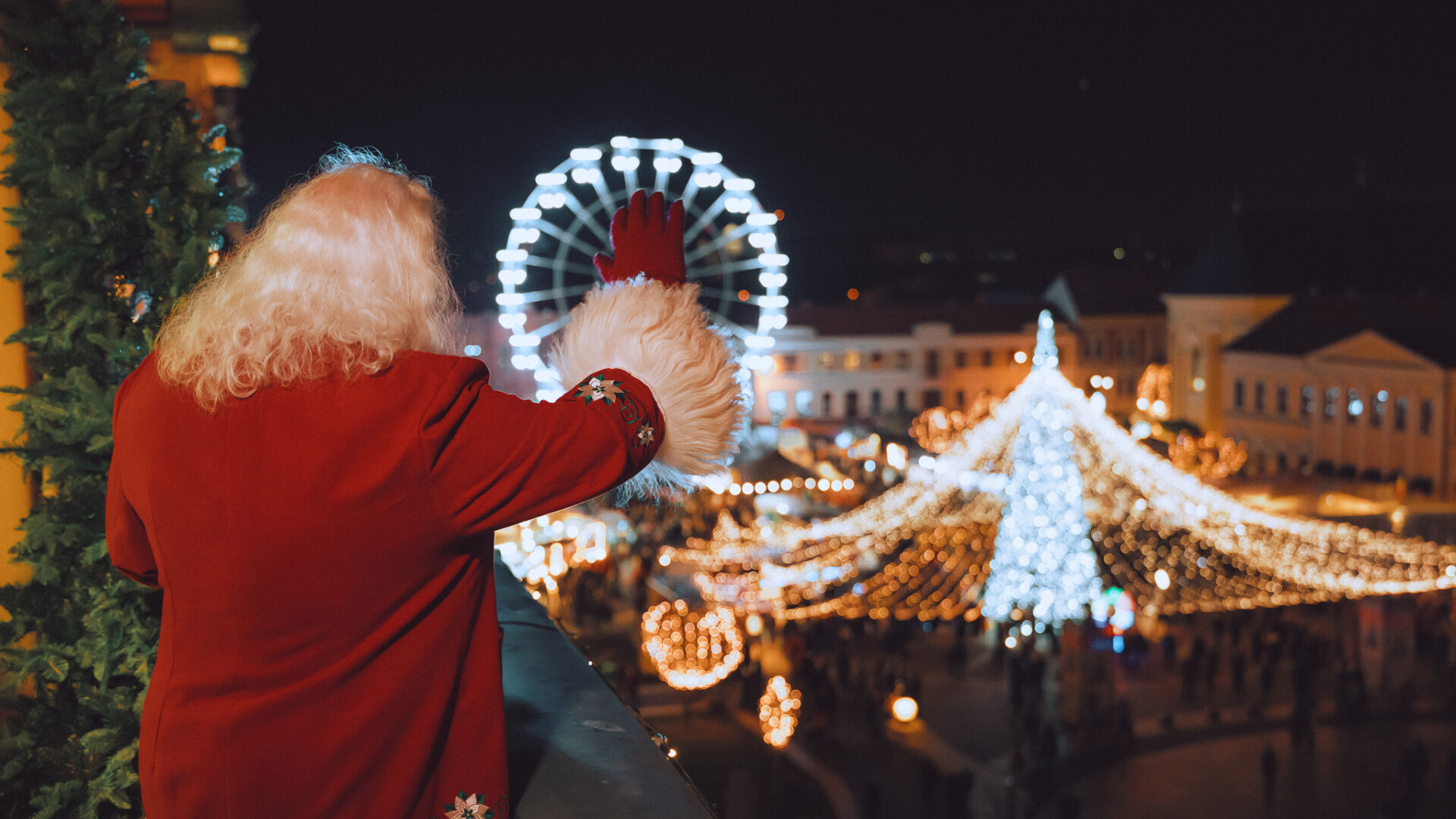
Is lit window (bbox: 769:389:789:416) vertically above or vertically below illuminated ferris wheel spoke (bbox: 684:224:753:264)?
below

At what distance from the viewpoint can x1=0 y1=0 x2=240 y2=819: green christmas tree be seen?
2.73 meters

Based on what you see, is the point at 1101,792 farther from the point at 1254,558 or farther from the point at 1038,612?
the point at 1254,558

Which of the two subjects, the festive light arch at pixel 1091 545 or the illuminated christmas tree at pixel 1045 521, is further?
the festive light arch at pixel 1091 545

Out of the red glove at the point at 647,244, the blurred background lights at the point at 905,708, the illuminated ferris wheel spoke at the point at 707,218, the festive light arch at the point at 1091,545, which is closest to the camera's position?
the red glove at the point at 647,244

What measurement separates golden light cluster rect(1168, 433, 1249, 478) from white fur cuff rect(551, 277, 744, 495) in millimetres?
35403

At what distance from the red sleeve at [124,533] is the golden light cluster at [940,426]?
37.9m

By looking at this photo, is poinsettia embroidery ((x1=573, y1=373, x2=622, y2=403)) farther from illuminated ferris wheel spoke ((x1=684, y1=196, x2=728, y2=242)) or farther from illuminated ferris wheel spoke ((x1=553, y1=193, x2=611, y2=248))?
illuminated ferris wheel spoke ((x1=553, y1=193, x2=611, y2=248))

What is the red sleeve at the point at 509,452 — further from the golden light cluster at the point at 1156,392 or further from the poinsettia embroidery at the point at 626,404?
the golden light cluster at the point at 1156,392

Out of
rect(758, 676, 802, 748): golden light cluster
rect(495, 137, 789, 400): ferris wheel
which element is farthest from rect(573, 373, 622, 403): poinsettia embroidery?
rect(758, 676, 802, 748): golden light cluster

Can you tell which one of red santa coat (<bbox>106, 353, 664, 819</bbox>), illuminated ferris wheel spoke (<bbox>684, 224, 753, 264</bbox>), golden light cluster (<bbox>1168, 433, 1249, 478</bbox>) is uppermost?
illuminated ferris wheel spoke (<bbox>684, 224, 753, 264</bbox>)

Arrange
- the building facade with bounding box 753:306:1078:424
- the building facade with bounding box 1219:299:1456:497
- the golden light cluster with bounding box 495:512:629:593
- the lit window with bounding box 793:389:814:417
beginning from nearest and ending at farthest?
the golden light cluster with bounding box 495:512:629:593
the building facade with bounding box 1219:299:1456:497
the building facade with bounding box 753:306:1078:424
the lit window with bounding box 793:389:814:417

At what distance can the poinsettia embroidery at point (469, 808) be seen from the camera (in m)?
1.89

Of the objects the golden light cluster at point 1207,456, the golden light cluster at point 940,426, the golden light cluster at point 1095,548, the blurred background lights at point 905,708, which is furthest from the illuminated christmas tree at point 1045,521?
the golden light cluster at point 940,426

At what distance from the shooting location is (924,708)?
1675 cm
